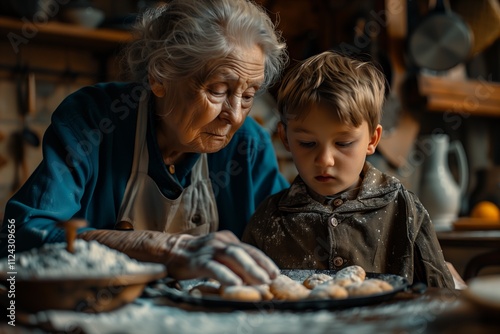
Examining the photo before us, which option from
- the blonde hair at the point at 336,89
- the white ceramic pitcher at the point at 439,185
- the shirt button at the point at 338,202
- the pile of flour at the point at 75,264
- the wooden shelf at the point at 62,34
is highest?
the wooden shelf at the point at 62,34

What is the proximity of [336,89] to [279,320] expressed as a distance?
0.72m

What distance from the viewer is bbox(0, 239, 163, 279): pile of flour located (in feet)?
2.57

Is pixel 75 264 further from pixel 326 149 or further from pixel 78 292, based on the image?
pixel 326 149

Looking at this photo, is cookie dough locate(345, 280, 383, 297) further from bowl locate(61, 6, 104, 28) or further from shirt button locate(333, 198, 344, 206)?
bowl locate(61, 6, 104, 28)

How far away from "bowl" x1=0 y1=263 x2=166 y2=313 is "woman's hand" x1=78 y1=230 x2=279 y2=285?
15cm

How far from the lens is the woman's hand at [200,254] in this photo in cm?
91

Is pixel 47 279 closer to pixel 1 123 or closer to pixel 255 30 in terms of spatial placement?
pixel 255 30

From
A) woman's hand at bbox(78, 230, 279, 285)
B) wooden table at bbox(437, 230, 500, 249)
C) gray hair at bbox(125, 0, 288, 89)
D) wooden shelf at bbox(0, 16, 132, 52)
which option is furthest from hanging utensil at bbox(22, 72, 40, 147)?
wooden table at bbox(437, 230, 500, 249)

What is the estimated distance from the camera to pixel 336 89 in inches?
52.8

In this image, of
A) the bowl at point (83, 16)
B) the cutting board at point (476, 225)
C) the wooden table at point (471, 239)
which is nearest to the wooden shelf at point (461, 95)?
the cutting board at point (476, 225)

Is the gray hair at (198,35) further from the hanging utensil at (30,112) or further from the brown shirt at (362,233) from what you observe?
the hanging utensil at (30,112)

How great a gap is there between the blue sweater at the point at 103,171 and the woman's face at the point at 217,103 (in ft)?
0.44

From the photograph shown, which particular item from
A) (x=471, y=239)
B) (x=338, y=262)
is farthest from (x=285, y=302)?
(x=471, y=239)

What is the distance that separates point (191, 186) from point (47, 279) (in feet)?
3.18
